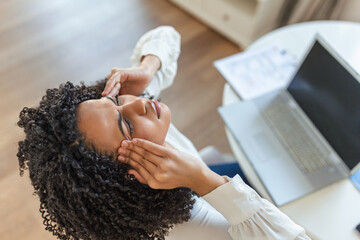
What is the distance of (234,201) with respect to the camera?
0.76 metres

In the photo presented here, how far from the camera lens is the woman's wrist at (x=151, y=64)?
3.41 feet

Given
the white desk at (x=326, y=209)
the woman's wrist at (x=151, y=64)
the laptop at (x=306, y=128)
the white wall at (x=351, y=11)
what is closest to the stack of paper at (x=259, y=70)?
the laptop at (x=306, y=128)

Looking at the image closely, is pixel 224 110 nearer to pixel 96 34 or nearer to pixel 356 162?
pixel 356 162

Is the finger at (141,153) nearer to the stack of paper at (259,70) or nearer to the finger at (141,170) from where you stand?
the finger at (141,170)

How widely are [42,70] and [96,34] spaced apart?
0.58 m

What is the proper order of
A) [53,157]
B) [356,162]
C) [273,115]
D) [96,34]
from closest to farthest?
[53,157]
[356,162]
[273,115]
[96,34]

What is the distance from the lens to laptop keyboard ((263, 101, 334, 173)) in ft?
3.51

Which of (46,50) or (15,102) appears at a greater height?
(46,50)

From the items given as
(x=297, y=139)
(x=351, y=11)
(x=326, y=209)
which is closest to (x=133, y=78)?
(x=297, y=139)

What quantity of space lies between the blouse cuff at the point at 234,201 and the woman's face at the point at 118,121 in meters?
0.21

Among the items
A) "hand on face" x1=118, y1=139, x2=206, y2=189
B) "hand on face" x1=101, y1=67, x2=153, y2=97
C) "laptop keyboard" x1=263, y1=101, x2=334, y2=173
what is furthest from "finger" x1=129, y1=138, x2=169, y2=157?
"laptop keyboard" x1=263, y1=101, x2=334, y2=173

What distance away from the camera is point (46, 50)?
243 centimetres

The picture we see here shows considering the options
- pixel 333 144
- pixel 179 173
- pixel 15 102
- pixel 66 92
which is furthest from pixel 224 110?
pixel 15 102

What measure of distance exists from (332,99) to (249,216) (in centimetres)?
57
